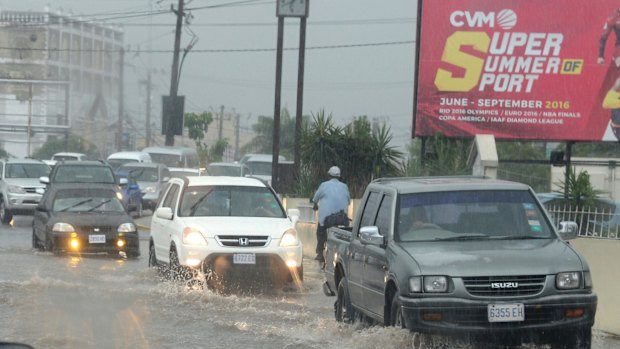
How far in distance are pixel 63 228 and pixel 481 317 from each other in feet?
46.6

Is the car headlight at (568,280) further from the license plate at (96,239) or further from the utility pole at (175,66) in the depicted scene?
the utility pole at (175,66)

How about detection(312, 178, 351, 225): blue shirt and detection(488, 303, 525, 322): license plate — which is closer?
detection(488, 303, 525, 322): license plate

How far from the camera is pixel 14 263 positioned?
69.6 ft

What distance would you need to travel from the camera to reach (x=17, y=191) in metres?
34.3

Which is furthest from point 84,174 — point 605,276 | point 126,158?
point 605,276

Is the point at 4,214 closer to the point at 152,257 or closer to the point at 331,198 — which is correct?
the point at 152,257

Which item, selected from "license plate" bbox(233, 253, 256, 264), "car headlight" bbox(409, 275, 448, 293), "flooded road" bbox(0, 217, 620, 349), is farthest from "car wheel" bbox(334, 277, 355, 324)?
"license plate" bbox(233, 253, 256, 264)

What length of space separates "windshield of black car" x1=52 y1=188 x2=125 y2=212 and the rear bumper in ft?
47.9

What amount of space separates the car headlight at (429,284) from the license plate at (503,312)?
41 centimetres

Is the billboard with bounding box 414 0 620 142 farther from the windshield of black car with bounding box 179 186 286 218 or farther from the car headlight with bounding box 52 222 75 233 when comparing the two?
the windshield of black car with bounding box 179 186 286 218

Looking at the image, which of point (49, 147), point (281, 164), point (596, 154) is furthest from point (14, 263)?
point (49, 147)

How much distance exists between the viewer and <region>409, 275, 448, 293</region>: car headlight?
9.91 m

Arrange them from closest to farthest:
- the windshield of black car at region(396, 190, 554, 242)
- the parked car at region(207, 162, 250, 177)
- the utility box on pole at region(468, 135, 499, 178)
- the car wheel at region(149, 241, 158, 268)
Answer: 1. the windshield of black car at region(396, 190, 554, 242)
2. the car wheel at region(149, 241, 158, 268)
3. the utility box on pole at region(468, 135, 499, 178)
4. the parked car at region(207, 162, 250, 177)

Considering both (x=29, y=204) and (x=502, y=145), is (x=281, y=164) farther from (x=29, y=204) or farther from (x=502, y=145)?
(x=502, y=145)
